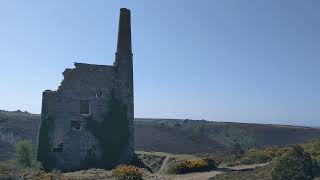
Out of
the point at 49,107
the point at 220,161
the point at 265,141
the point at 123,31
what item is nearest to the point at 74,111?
the point at 49,107

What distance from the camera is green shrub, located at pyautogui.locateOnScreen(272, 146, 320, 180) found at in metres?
20.9

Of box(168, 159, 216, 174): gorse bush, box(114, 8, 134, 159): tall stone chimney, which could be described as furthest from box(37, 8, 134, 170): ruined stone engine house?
box(168, 159, 216, 174): gorse bush

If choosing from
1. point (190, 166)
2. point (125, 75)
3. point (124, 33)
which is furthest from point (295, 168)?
point (124, 33)

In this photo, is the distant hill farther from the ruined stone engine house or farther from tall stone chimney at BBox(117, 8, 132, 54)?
tall stone chimney at BBox(117, 8, 132, 54)

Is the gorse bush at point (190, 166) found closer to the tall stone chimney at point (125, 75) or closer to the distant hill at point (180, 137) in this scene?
the tall stone chimney at point (125, 75)

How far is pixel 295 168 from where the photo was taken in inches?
835

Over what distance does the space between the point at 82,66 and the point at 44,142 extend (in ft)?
22.1

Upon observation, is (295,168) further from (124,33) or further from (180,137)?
(180,137)

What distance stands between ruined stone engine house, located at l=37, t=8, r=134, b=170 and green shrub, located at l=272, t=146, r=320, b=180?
642 inches

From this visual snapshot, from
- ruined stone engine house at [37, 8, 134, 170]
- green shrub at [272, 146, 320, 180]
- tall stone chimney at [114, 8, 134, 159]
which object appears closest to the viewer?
green shrub at [272, 146, 320, 180]

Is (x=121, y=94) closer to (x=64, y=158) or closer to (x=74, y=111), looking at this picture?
(x=74, y=111)

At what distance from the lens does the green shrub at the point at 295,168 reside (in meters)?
20.9

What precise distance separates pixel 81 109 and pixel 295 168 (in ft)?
63.0

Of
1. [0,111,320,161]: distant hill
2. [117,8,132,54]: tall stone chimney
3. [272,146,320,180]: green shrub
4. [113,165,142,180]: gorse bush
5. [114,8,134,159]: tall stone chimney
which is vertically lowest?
[113,165,142,180]: gorse bush
